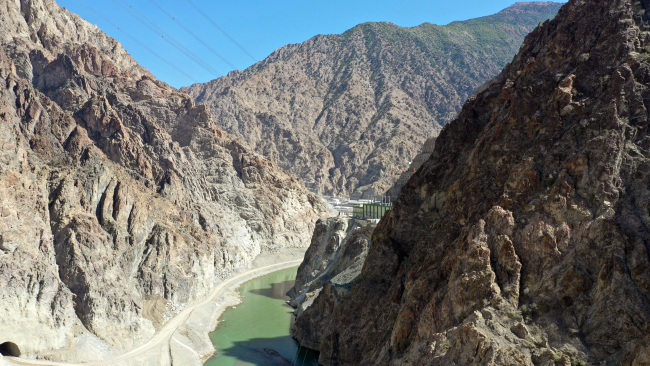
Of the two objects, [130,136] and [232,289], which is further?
[130,136]

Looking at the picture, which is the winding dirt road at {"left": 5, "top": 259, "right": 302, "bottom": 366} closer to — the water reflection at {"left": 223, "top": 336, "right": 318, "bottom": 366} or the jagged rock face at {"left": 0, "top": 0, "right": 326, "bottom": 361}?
the jagged rock face at {"left": 0, "top": 0, "right": 326, "bottom": 361}

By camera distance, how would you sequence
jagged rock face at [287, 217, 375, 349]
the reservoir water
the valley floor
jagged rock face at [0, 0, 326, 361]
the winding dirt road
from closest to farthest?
the winding dirt road < the valley floor < the reservoir water < jagged rock face at [0, 0, 326, 361] < jagged rock face at [287, 217, 375, 349]

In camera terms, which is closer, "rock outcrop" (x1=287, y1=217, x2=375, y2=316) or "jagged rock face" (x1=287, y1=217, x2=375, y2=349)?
"jagged rock face" (x1=287, y1=217, x2=375, y2=349)

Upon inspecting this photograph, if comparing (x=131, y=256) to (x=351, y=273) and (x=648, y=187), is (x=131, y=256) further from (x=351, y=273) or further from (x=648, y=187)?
(x=648, y=187)

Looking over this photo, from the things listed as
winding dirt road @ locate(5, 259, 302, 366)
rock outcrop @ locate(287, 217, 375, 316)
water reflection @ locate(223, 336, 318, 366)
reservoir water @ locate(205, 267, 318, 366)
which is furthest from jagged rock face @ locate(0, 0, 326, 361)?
rock outcrop @ locate(287, 217, 375, 316)

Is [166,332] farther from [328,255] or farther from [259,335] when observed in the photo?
[328,255]

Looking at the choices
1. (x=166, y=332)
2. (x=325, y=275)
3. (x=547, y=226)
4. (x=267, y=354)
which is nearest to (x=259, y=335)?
(x=267, y=354)

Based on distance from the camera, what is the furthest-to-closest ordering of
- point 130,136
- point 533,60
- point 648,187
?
point 130,136
point 533,60
point 648,187

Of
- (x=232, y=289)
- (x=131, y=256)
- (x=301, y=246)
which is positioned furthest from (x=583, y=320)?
(x=301, y=246)

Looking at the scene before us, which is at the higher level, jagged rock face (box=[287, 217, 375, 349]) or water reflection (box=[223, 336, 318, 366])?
jagged rock face (box=[287, 217, 375, 349])
